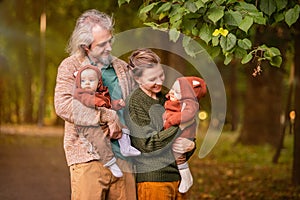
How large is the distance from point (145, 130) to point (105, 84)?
0.41 m

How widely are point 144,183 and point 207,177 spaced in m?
8.87

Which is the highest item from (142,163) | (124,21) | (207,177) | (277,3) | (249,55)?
(124,21)

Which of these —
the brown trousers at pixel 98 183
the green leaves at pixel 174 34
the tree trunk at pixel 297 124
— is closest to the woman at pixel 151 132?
the brown trousers at pixel 98 183

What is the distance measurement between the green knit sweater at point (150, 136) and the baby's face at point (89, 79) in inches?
14.2

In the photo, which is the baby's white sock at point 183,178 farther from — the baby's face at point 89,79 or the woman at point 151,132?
the baby's face at point 89,79

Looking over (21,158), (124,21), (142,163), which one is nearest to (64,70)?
(142,163)

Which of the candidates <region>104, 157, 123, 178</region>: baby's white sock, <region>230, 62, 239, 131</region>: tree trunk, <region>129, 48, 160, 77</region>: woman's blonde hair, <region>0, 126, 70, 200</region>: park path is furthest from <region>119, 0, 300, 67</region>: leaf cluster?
<region>230, 62, 239, 131</region>: tree trunk

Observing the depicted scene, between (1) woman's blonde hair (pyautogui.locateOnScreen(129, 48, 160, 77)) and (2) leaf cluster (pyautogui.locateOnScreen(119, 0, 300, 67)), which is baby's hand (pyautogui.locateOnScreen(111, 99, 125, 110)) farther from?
(2) leaf cluster (pyautogui.locateOnScreen(119, 0, 300, 67))

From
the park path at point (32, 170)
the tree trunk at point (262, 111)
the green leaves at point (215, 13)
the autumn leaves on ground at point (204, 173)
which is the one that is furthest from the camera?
the tree trunk at point (262, 111)

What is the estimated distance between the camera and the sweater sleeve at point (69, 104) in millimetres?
4375

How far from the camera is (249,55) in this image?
210 inches

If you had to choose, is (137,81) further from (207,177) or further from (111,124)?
(207,177)

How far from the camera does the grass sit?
1102 cm

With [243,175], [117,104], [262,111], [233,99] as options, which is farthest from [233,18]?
[233,99]
